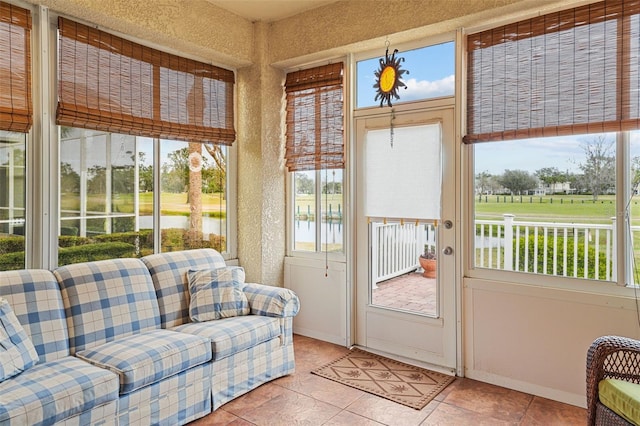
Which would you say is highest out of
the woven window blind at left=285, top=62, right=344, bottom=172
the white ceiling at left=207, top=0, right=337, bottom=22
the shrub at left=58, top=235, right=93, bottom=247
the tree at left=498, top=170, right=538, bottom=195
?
the white ceiling at left=207, top=0, right=337, bottom=22

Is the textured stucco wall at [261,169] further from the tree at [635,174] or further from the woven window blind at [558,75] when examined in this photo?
the tree at [635,174]

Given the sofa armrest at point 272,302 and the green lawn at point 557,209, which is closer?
the green lawn at point 557,209

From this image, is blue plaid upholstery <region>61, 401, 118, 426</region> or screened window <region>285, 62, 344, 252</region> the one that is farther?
screened window <region>285, 62, 344, 252</region>

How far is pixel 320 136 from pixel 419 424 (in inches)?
99.1

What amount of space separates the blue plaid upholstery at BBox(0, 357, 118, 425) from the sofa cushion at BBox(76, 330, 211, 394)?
0.08m

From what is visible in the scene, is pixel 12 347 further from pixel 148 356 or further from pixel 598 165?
pixel 598 165

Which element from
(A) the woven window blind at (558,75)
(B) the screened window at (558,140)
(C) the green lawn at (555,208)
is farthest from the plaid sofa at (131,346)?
(A) the woven window blind at (558,75)

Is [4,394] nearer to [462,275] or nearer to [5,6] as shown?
[5,6]

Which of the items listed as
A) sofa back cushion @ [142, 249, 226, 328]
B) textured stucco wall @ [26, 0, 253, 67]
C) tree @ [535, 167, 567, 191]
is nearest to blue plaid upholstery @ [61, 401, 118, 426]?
sofa back cushion @ [142, 249, 226, 328]

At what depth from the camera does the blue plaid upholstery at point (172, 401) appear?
7.32 feet

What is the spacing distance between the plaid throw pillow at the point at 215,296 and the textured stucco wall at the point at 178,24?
74.3 inches

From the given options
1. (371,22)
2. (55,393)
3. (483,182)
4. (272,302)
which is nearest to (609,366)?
(483,182)

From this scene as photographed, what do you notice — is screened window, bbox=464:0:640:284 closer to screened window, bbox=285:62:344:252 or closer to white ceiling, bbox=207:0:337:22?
screened window, bbox=285:62:344:252

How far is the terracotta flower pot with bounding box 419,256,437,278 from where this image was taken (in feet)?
11.1
